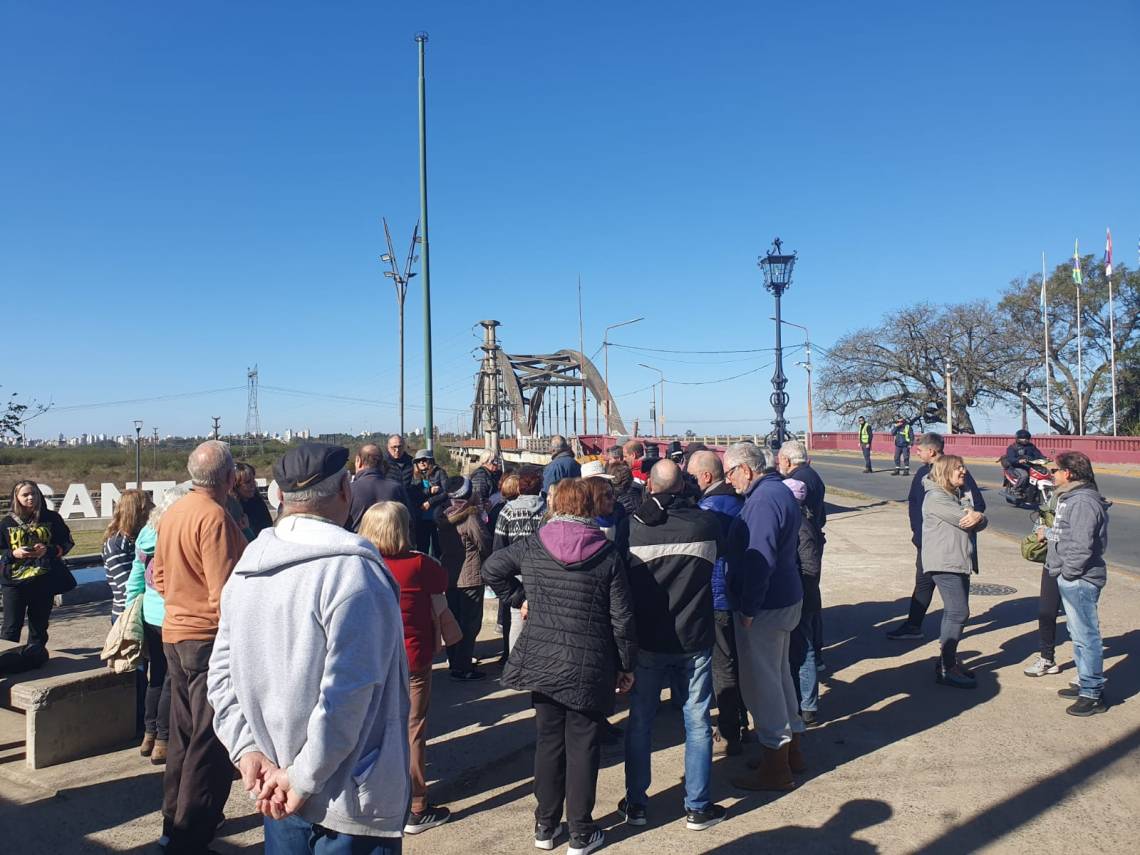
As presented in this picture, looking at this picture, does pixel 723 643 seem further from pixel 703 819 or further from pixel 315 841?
pixel 315 841

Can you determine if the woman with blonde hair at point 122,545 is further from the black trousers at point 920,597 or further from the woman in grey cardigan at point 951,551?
the black trousers at point 920,597

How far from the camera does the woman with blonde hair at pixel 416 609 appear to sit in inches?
157

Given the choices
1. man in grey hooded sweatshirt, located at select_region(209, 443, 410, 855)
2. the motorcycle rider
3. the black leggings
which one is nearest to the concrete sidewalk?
the black leggings

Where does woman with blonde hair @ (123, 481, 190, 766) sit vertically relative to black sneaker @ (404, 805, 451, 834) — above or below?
above

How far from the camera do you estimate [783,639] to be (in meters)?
4.57

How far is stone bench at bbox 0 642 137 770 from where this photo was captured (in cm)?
468

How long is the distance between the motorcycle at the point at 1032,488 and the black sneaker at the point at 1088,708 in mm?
10286

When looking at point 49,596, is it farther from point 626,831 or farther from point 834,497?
point 834,497

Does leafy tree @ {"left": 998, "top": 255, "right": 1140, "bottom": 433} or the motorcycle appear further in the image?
leafy tree @ {"left": 998, "top": 255, "right": 1140, "bottom": 433}

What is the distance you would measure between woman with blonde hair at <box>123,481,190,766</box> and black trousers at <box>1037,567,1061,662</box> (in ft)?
19.1

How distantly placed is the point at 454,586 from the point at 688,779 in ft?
10.0

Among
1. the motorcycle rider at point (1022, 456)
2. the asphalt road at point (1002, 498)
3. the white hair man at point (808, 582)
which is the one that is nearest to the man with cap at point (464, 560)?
the white hair man at point (808, 582)

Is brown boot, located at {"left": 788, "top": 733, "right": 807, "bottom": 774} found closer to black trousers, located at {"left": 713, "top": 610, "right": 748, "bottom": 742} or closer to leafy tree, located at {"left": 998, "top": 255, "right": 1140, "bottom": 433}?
black trousers, located at {"left": 713, "top": 610, "right": 748, "bottom": 742}

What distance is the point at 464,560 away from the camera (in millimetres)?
6633
